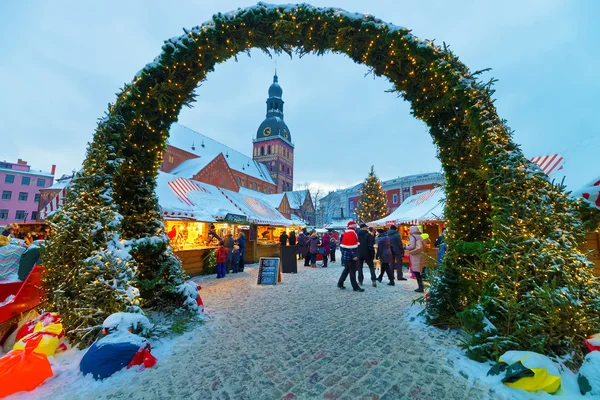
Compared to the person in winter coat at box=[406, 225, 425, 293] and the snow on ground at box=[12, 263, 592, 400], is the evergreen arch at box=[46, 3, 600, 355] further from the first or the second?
the person in winter coat at box=[406, 225, 425, 293]

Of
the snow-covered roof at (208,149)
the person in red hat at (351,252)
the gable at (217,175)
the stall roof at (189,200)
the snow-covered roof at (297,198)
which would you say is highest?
the snow-covered roof at (208,149)

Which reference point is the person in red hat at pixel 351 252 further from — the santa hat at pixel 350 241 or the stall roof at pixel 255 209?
the stall roof at pixel 255 209

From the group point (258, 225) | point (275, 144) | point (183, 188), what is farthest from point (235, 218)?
point (275, 144)

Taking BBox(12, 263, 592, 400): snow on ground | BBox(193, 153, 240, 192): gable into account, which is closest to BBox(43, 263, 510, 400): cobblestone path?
BBox(12, 263, 592, 400): snow on ground

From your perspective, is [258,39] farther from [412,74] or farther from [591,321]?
[591,321]

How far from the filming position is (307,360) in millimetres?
3240

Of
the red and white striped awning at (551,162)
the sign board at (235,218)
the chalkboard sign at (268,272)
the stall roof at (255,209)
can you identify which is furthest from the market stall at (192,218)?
the red and white striped awning at (551,162)

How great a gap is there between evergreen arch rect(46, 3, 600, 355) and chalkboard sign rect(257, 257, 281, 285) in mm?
3695

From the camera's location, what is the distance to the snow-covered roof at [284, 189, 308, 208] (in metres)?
58.3

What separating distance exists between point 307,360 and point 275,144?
6157 cm

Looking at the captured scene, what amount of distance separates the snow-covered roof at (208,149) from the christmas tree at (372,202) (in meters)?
17.7

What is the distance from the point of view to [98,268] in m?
3.53

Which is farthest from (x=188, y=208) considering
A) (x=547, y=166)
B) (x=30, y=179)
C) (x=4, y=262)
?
(x=30, y=179)

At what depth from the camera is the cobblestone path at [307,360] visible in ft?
8.50
